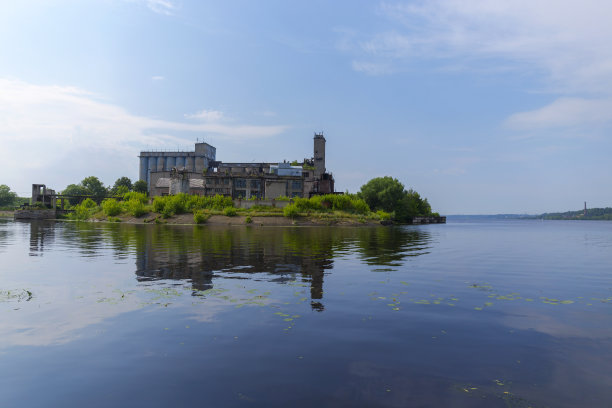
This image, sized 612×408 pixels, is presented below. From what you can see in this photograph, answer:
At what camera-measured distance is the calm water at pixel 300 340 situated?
24.6ft

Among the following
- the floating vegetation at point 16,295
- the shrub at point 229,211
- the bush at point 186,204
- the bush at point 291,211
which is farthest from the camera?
the bush at point 186,204

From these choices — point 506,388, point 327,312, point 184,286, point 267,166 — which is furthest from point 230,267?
point 267,166

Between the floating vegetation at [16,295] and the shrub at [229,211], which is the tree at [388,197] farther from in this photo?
the floating vegetation at [16,295]

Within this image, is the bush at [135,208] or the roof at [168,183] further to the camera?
the roof at [168,183]

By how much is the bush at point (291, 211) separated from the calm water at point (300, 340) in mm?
86280

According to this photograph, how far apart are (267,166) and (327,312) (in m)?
153

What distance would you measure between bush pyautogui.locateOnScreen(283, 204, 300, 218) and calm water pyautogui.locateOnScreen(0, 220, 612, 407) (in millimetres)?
86280

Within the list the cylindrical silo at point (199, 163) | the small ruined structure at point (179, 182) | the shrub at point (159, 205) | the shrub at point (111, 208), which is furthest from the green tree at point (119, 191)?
the shrub at point (159, 205)

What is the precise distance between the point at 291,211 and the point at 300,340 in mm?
97563

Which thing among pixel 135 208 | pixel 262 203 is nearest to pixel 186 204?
pixel 135 208

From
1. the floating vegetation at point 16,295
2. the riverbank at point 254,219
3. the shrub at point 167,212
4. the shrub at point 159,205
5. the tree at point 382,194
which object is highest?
the tree at point 382,194

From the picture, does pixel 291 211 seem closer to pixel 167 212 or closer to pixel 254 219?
pixel 254 219

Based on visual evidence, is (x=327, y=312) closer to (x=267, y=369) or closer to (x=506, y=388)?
(x=267, y=369)

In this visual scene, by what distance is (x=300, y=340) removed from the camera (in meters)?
10.5
